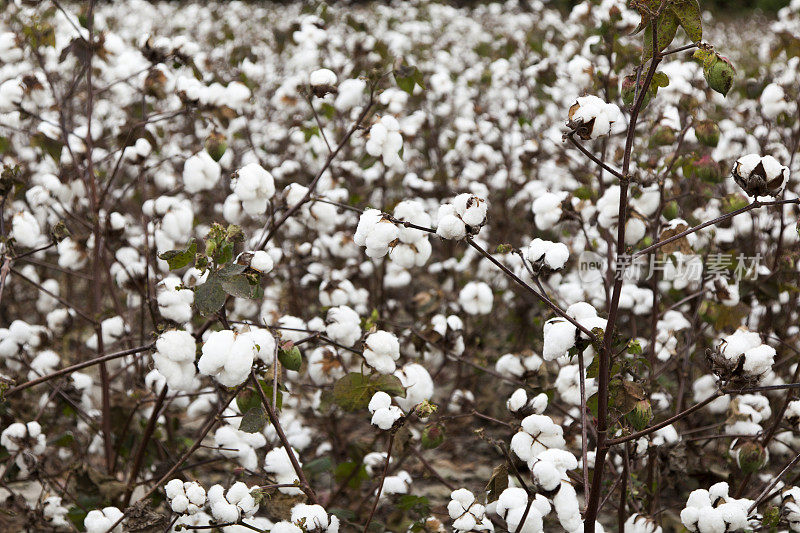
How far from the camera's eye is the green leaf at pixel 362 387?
1.47m

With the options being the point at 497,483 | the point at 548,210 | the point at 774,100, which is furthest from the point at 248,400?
the point at 774,100

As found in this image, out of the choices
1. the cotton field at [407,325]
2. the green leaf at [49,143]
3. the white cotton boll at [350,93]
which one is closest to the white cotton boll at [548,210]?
the cotton field at [407,325]

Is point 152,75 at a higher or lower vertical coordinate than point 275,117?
lower

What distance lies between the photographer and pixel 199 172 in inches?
71.9

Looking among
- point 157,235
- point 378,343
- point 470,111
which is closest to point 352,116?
point 470,111

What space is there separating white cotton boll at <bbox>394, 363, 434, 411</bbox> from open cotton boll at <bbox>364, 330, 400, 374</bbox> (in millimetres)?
78

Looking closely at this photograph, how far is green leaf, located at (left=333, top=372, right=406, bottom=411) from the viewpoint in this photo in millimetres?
1471

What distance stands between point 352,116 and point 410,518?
2.03 m

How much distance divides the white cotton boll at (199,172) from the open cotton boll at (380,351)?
0.66 meters

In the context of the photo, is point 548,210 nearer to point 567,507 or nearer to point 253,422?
point 567,507

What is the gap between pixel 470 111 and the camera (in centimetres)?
409

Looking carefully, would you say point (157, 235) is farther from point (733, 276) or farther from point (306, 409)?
point (733, 276)

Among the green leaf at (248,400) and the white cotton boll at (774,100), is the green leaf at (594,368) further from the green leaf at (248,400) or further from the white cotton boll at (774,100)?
the white cotton boll at (774,100)

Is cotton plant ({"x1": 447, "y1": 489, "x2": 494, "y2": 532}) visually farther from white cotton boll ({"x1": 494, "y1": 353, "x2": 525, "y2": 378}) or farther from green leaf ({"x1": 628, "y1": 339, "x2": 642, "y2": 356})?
white cotton boll ({"x1": 494, "y1": 353, "x2": 525, "y2": 378})
